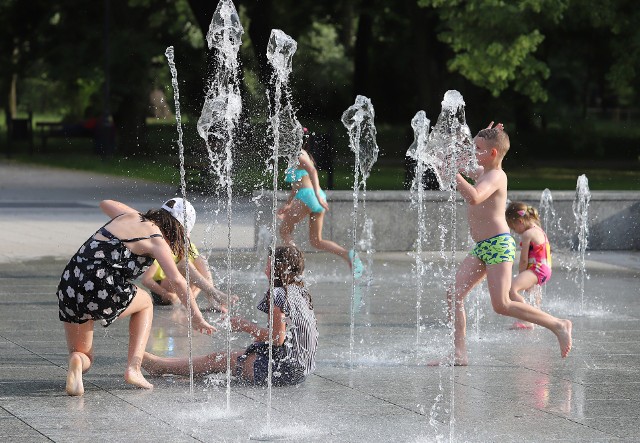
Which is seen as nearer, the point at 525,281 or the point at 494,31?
the point at 525,281

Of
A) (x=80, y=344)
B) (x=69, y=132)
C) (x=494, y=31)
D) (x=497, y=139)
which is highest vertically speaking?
(x=494, y=31)

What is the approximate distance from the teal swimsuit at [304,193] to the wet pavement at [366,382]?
2.48 ft

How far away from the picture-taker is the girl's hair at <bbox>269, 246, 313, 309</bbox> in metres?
6.58

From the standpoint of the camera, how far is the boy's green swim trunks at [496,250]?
7.31m

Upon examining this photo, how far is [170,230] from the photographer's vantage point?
6488mm

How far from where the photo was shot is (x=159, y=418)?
5.91m

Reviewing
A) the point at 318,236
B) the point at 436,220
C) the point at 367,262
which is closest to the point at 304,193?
the point at 318,236

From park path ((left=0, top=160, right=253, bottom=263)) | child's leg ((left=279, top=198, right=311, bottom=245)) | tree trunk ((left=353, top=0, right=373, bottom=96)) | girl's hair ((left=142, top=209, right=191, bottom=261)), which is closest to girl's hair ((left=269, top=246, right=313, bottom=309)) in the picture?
girl's hair ((left=142, top=209, right=191, bottom=261))

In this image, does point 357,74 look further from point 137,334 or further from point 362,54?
point 137,334

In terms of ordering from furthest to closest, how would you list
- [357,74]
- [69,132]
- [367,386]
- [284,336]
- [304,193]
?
[69,132] < [357,74] < [304,193] < [367,386] < [284,336]

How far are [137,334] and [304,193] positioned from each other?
4706 mm

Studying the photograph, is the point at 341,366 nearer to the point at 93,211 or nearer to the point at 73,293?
the point at 73,293

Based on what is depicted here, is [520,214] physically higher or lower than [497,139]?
lower

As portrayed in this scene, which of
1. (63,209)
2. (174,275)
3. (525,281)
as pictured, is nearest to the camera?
(174,275)
